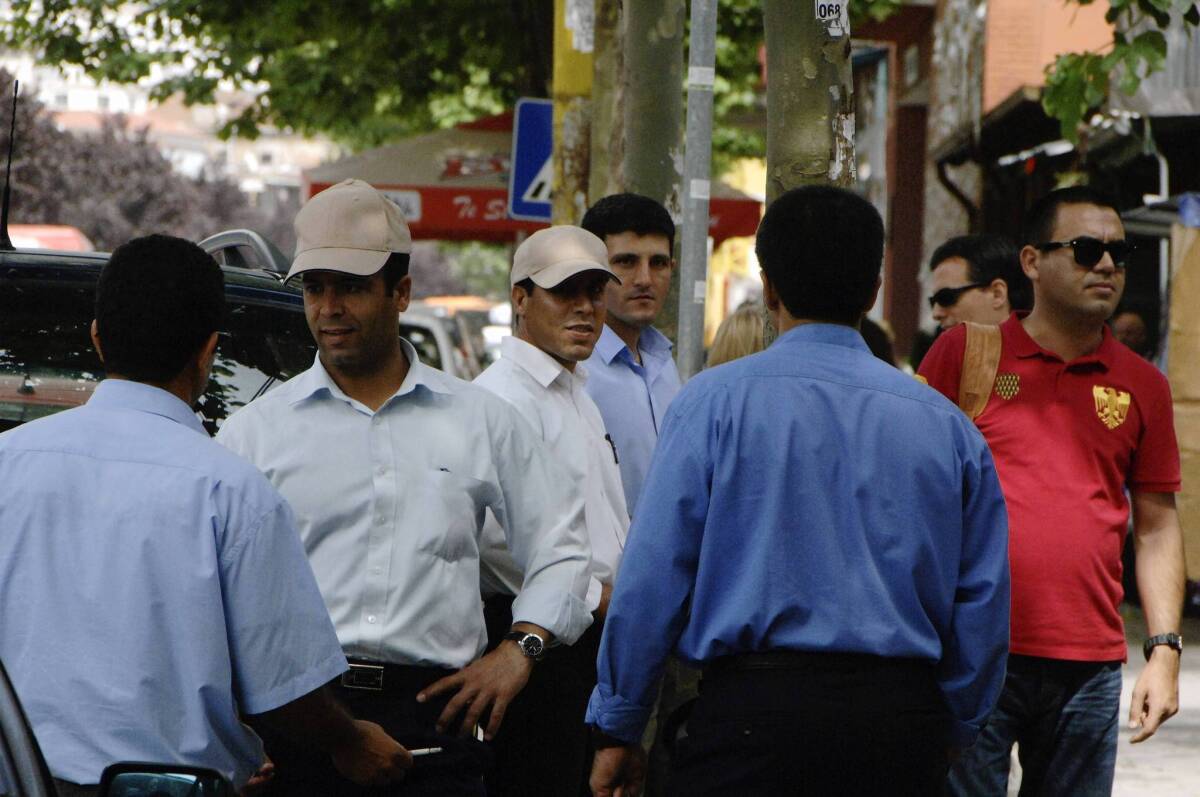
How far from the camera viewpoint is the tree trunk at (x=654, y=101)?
8508 millimetres

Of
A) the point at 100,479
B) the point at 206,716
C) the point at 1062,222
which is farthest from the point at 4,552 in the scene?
the point at 1062,222

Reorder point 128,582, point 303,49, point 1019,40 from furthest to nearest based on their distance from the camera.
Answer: point 303,49 < point 1019,40 < point 128,582

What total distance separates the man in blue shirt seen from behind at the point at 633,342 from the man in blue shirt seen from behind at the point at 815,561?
1909 mm

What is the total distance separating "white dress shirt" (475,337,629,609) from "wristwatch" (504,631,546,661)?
2.21 feet

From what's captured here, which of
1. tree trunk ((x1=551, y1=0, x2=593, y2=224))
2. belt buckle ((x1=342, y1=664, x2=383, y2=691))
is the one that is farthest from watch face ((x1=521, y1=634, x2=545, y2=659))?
tree trunk ((x1=551, y1=0, x2=593, y2=224))

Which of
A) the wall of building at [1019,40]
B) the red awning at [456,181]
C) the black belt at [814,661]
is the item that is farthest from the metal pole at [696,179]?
the wall of building at [1019,40]

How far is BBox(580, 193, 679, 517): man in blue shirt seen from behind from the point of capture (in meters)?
5.52

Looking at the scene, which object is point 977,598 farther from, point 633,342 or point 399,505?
point 633,342

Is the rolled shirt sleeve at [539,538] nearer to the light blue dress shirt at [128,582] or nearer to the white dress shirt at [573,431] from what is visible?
the white dress shirt at [573,431]

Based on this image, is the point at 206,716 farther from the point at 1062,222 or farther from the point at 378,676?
the point at 1062,222

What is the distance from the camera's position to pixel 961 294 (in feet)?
20.6

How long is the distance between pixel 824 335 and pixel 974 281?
2.98 metres

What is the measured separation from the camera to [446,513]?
380 cm

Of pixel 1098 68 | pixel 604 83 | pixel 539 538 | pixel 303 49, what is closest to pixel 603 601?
pixel 539 538
